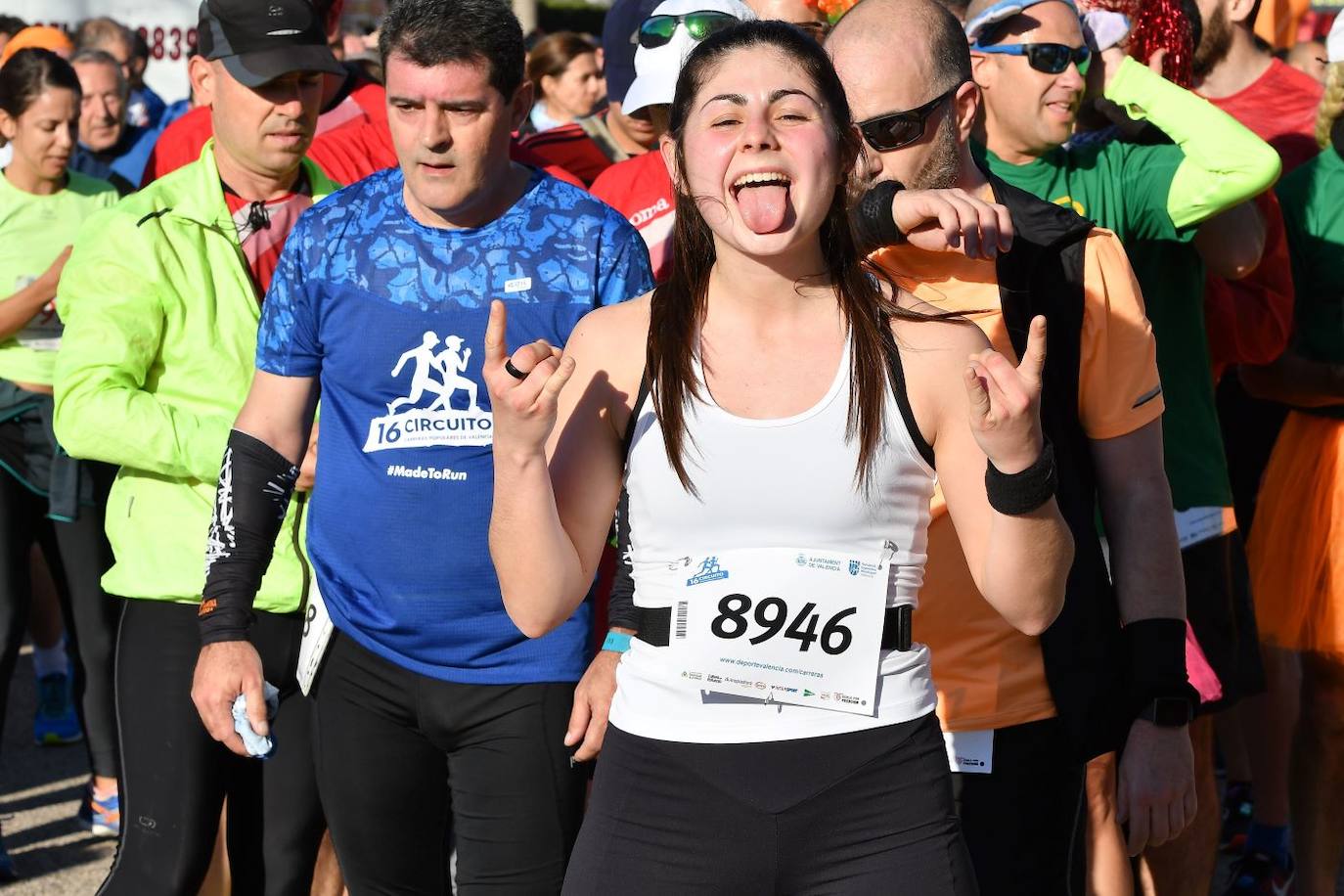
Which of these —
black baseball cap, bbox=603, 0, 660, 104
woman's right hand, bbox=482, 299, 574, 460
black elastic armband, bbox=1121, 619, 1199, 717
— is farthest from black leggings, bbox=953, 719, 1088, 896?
black baseball cap, bbox=603, 0, 660, 104

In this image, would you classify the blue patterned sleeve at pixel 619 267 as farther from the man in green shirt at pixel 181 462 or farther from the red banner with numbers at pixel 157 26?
the red banner with numbers at pixel 157 26

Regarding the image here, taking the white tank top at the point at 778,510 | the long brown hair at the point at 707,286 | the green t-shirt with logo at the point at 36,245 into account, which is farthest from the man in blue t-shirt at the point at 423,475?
the green t-shirt with logo at the point at 36,245

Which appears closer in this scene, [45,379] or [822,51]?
[822,51]

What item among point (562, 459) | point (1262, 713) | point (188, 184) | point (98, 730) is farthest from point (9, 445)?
point (1262, 713)

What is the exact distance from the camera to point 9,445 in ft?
19.3

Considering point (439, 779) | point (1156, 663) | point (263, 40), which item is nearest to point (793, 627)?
point (1156, 663)

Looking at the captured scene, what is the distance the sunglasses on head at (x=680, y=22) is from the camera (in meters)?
4.75

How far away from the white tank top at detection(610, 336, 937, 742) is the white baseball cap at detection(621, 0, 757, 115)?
2210mm

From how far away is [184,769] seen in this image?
13.2ft

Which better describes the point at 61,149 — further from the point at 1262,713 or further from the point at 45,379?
the point at 1262,713

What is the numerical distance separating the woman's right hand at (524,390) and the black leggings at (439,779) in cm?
111

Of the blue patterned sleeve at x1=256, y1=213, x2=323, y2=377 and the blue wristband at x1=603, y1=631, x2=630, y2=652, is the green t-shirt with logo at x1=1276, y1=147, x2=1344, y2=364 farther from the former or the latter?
the blue patterned sleeve at x1=256, y1=213, x2=323, y2=377

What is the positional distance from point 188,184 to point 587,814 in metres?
2.09

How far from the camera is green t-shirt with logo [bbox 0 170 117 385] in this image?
Answer: 5.77m
